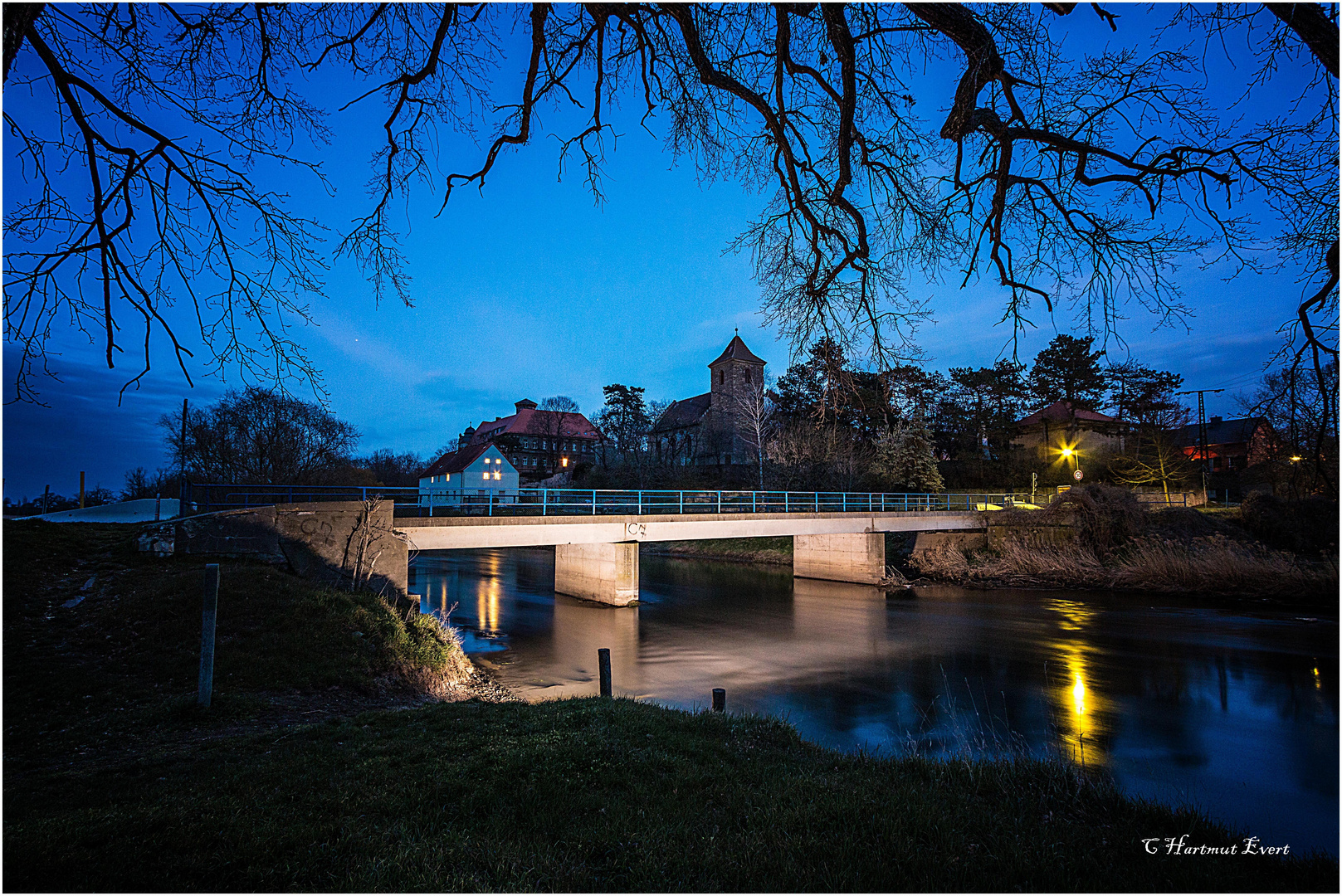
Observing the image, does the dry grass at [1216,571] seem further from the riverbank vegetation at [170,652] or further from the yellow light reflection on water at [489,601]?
the yellow light reflection on water at [489,601]

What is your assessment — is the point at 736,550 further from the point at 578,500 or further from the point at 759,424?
the point at 578,500

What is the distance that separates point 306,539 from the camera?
45.1 feet

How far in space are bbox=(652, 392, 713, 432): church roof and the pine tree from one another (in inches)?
1047

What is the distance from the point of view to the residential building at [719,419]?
56.8m

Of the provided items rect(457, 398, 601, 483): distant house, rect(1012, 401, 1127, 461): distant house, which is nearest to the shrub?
rect(1012, 401, 1127, 461): distant house

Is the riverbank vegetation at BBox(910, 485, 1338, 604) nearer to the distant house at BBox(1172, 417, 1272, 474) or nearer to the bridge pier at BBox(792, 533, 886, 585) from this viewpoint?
the distant house at BBox(1172, 417, 1272, 474)

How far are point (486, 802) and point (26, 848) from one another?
2.35m

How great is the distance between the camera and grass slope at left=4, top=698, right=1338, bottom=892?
309cm

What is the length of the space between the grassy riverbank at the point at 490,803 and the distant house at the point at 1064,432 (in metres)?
45.9

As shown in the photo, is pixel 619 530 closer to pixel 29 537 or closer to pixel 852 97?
pixel 29 537

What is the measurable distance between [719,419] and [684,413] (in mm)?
9905

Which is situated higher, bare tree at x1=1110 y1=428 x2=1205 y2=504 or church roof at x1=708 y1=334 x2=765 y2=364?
church roof at x1=708 y1=334 x2=765 y2=364

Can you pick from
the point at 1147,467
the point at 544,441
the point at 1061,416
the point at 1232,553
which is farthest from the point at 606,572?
the point at 544,441

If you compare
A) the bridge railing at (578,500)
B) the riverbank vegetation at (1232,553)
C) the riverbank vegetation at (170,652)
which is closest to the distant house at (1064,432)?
the bridge railing at (578,500)
